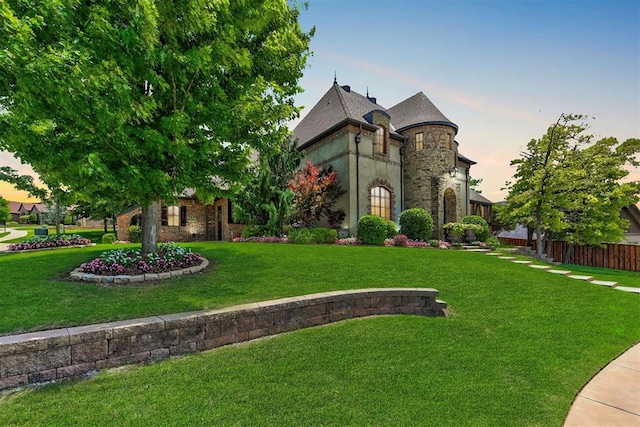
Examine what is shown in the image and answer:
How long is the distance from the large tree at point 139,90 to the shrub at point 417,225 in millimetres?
10374

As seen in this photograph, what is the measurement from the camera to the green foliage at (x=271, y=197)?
1435 cm

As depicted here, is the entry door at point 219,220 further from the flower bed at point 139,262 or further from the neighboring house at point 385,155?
the flower bed at point 139,262

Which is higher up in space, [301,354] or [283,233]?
[283,233]

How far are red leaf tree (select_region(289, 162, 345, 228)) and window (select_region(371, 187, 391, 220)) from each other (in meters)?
2.10

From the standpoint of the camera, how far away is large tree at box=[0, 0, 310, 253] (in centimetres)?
416

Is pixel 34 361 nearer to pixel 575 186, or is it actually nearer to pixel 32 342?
pixel 32 342

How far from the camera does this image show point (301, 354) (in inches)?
146

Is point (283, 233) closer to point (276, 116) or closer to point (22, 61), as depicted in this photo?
point (276, 116)

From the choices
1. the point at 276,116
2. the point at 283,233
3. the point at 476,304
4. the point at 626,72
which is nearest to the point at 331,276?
the point at 476,304

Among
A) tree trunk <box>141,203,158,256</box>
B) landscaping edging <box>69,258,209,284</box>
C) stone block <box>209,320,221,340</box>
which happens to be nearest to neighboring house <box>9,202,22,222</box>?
tree trunk <box>141,203,158,256</box>

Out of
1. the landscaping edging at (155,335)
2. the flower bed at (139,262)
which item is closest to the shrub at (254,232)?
the flower bed at (139,262)

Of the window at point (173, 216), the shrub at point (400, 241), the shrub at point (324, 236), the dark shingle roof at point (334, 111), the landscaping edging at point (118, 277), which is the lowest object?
the landscaping edging at point (118, 277)

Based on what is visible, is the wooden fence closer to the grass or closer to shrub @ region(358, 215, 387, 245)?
shrub @ region(358, 215, 387, 245)

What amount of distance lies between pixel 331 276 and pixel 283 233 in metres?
8.36
